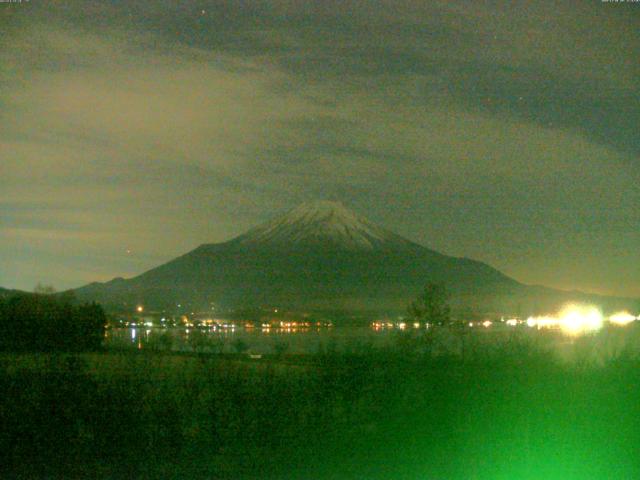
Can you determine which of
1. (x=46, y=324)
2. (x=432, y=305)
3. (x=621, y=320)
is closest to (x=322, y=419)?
(x=46, y=324)

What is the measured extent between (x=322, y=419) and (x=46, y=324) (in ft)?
65.2

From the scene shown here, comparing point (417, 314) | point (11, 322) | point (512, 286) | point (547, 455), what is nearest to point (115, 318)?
point (11, 322)

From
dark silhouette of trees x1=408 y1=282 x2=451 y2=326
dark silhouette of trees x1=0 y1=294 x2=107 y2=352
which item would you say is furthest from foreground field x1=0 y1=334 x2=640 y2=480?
dark silhouette of trees x1=408 y1=282 x2=451 y2=326

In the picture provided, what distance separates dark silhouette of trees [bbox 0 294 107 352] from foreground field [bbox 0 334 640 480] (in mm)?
12549

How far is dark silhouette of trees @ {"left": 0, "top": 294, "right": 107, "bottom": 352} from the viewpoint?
1072 inches

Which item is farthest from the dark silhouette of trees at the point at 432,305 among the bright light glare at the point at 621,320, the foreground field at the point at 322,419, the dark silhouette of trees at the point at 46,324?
the foreground field at the point at 322,419

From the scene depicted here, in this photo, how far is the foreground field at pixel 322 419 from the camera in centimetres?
1048

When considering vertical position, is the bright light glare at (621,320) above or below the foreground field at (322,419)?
above

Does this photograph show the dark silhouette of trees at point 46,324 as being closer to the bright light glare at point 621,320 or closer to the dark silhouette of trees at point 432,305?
the dark silhouette of trees at point 432,305

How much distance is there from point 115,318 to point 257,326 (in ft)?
50.8

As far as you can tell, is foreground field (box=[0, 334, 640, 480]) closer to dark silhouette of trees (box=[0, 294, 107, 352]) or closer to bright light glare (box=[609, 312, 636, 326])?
dark silhouette of trees (box=[0, 294, 107, 352])

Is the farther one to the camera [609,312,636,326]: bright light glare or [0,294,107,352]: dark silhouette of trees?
[609,312,636,326]: bright light glare

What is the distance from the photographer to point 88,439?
1130 centimetres

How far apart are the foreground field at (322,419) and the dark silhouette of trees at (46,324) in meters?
12.5
